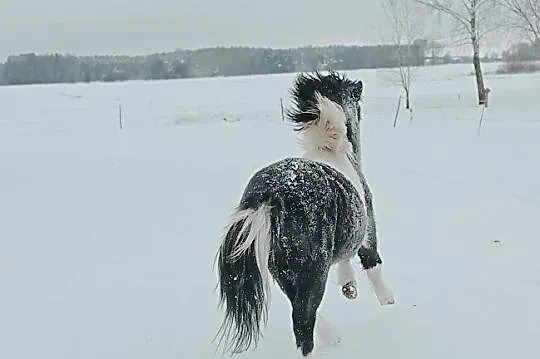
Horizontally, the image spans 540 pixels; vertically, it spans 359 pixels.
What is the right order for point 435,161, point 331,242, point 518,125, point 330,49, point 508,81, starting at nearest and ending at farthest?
point 331,242 → point 435,161 → point 518,125 → point 508,81 → point 330,49

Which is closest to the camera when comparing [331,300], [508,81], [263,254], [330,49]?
[263,254]

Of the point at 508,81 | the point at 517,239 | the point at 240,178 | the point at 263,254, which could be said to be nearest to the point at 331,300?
the point at 263,254

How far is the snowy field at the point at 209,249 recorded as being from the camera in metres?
3.28

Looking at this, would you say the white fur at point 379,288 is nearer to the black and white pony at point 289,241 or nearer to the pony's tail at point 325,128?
the black and white pony at point 289,241

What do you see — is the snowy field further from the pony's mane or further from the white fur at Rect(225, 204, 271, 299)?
the pony's mane

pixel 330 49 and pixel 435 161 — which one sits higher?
pixel 330 49

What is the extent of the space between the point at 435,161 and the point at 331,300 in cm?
819

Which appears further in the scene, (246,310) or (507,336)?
(507,336)

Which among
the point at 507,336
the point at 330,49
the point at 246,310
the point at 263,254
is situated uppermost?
the point at 330,49

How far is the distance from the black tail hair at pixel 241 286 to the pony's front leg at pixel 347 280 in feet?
2.54

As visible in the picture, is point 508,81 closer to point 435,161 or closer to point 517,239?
point 435,161

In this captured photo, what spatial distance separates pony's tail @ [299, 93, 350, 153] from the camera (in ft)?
10.4

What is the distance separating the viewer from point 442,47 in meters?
27.4

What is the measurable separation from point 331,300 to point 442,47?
83.6 feet
